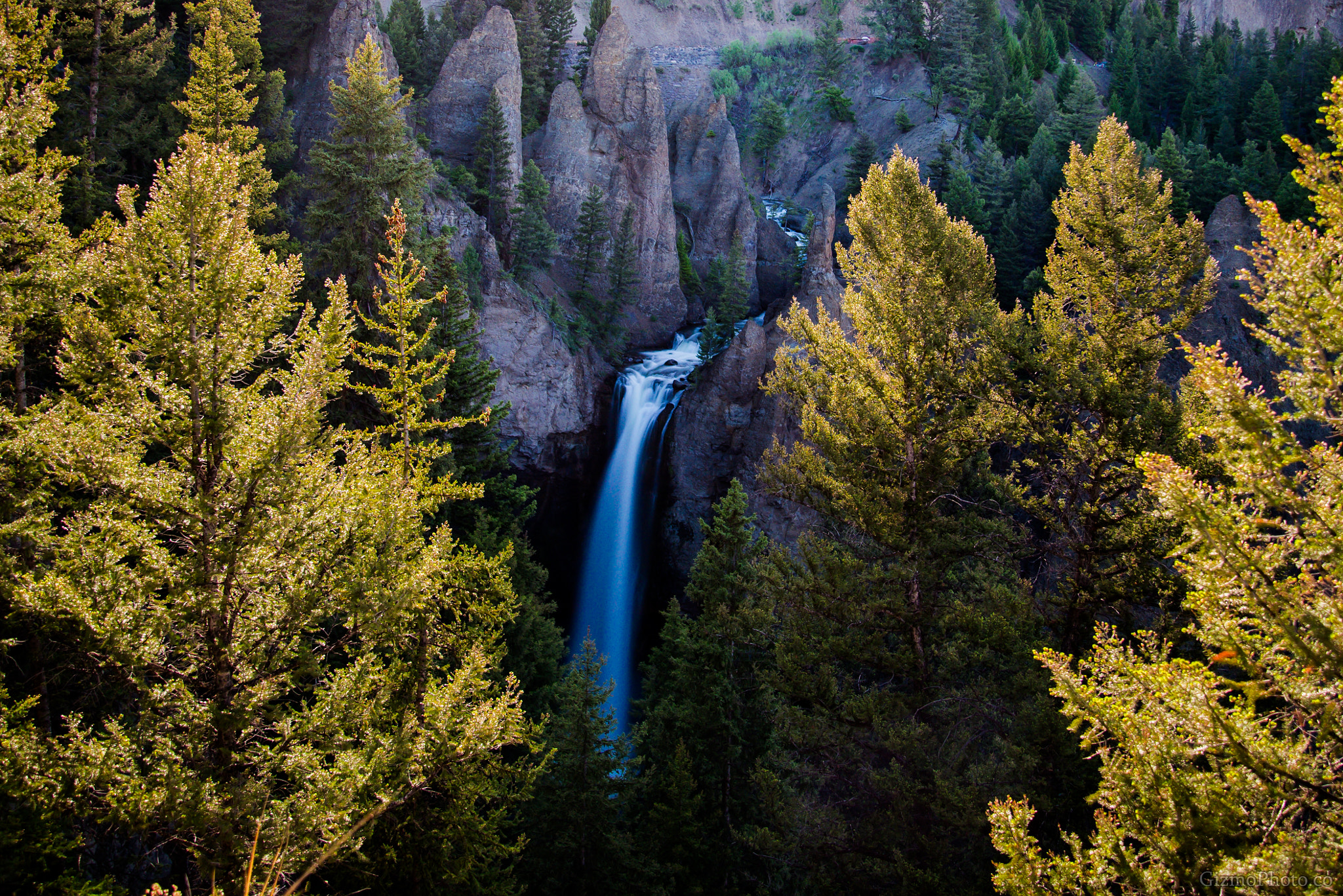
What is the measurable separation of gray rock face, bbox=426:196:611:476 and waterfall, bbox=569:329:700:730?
193 cm

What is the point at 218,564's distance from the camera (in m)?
6.48

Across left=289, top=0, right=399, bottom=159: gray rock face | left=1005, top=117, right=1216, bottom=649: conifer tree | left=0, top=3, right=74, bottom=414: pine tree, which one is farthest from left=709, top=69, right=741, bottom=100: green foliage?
left=0, top=3, right=74, bottom=414: pine tree

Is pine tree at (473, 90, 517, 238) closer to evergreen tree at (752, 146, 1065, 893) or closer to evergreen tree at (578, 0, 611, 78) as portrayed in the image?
evergreen tree at (578, 0, 611, 78)

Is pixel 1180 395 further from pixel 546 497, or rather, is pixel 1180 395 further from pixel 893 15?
pixel 893 15

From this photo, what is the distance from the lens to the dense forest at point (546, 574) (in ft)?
16.3

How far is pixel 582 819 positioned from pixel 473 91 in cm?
3414

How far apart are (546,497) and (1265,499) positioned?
26.2m

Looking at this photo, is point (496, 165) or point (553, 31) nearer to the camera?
point (496, 165)

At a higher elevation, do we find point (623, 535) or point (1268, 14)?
point (1268, 14)

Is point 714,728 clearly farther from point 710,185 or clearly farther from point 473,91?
point 710,185

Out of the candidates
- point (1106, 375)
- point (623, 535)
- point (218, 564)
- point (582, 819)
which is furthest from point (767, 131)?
point (218, 564)

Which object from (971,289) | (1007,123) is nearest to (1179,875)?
(971,289)

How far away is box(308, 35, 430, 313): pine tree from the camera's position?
18.3 m

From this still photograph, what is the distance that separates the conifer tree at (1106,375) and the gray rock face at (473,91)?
94.6 feet
